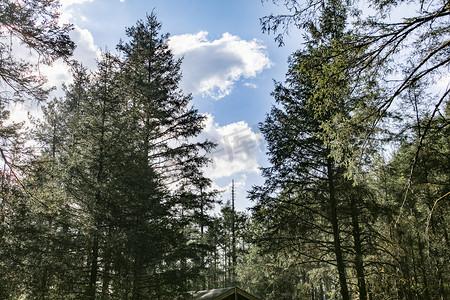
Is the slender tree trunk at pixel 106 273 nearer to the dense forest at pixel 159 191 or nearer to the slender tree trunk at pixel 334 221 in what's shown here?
the dense forest at pixel 159 191

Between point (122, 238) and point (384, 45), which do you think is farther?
point (122, 238)

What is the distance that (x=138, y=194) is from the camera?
→ 9820mm

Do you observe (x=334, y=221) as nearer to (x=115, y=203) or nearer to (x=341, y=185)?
(x=341, y=185)

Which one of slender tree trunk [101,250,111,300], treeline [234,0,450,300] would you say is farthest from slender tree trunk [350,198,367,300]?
slender tree trunk [101,250,111,300]

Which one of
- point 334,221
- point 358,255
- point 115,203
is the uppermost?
point 115,203

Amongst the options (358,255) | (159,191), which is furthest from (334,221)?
(159,191)

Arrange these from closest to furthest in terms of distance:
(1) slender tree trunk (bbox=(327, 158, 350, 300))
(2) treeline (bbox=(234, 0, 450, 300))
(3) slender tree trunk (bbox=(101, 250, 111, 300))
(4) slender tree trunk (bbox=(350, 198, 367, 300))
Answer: (2) treeline (bbox=(234, 0, 450, 300)), (4) slender tree trunk (bbox=(350, 198, 367, 300)), (1) slender tree trunk (bbox=(327, 158, 350, 300)), (3) slender tree trunk (bbox=(101, 250, 111, 300))

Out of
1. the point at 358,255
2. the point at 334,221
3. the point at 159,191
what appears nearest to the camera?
the point at 358,255

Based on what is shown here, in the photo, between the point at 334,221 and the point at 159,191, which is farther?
the point at 159,191

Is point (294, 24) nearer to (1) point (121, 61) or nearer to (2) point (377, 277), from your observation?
(2) point (377, 277)

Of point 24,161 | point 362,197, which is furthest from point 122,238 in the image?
point 362,197

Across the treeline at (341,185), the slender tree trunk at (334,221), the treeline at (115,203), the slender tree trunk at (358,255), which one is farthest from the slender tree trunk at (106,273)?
the slender tree trunk at (358,255)

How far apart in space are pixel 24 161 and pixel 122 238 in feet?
12.2

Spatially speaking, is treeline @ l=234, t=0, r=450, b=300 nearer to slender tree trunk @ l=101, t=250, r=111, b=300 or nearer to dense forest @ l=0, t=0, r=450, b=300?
dense forest @ l=0, t=0, r=450, b=300
